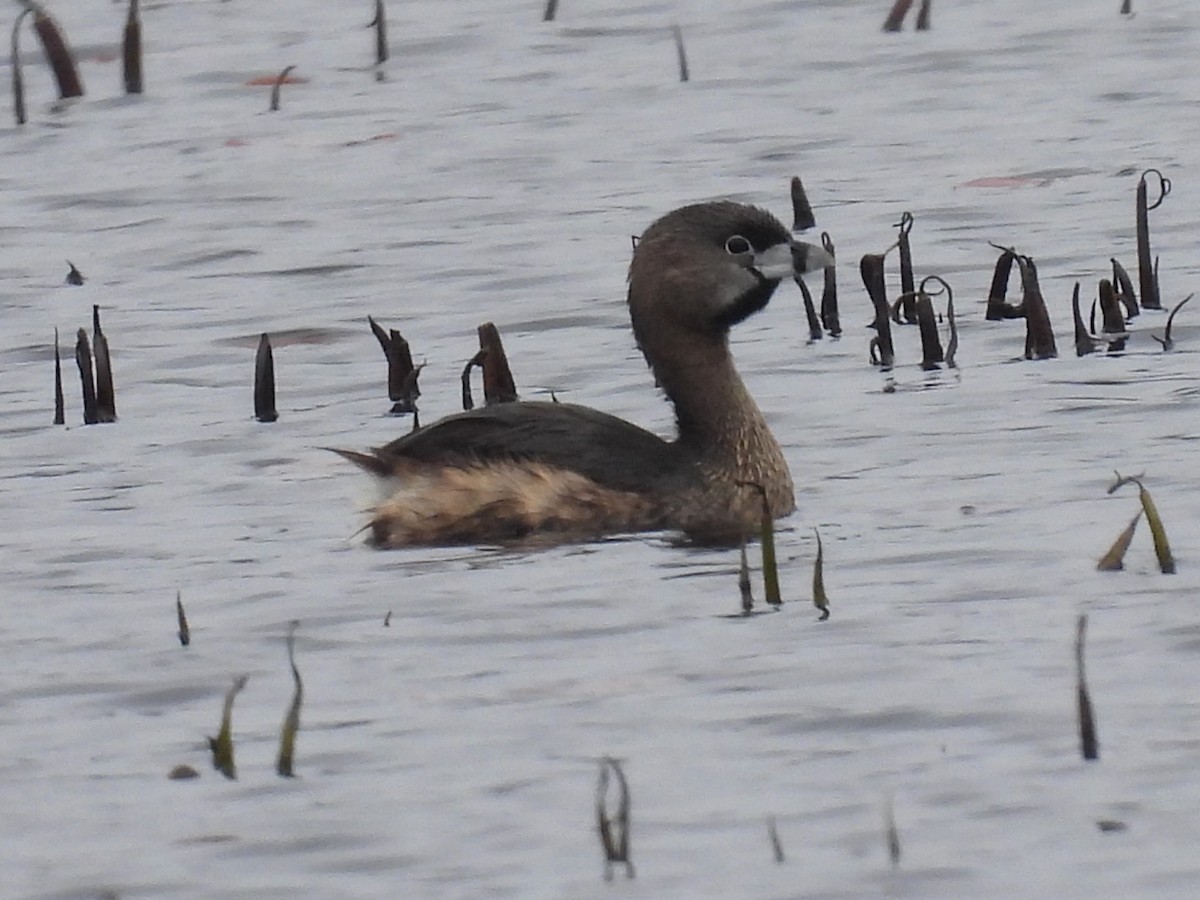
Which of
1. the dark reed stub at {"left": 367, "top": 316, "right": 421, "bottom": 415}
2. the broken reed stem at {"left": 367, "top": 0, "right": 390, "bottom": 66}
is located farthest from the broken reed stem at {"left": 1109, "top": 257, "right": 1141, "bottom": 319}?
the broken reed stem at {"left": 367, "top": 0, "right": 390, "bottom": 66}

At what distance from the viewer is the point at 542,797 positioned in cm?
678

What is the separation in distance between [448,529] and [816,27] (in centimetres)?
1006

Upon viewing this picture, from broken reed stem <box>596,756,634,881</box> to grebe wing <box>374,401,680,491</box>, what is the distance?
3080mm

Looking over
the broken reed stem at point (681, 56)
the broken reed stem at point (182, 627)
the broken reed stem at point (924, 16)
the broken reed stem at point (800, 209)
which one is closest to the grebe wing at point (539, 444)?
the broken reed stem at point (182, 627)

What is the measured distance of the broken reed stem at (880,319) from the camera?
37.9 ft

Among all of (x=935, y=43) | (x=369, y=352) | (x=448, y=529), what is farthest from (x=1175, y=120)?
(x=448, y=529)

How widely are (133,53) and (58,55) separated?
570mm

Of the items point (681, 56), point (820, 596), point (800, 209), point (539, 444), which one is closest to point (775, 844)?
point (820, 596)

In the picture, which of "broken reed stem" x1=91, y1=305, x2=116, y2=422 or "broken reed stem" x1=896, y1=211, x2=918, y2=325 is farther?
"broken reed stem" x1=896, y1=211, x2=918, y2=325

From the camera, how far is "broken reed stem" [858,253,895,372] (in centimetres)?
1156

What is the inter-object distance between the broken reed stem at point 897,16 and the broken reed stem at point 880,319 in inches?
257

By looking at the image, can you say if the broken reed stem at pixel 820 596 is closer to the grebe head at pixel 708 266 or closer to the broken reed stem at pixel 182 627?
the broken reed stem at pixel 182 627

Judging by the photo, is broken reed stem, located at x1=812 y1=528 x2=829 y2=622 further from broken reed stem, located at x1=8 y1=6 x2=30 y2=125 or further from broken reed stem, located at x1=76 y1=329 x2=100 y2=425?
broken reed stem, located at x1=8 y1=6 x2=30 y2=125

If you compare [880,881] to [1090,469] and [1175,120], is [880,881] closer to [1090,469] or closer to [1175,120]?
[1090,469]
